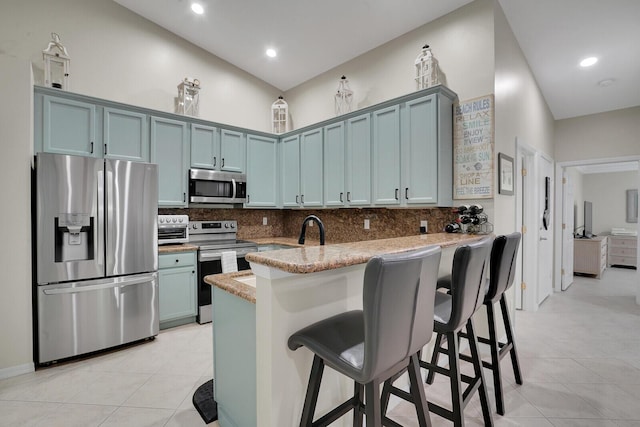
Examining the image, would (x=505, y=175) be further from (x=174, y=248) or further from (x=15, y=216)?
(x=15, y=216)

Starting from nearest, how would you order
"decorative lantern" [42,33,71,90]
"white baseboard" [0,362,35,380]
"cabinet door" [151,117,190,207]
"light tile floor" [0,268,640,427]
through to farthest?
"light tile floor" [0,268,640,427] → "white baseboard" [0,362,35,380] → "decorative lantern" [42,33,71,90] → "cabinet door" [151,117,190,207]

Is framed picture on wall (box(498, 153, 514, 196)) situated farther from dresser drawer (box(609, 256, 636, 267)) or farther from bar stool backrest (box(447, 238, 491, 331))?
dresser drawer (box(609, 256, 636, 267))

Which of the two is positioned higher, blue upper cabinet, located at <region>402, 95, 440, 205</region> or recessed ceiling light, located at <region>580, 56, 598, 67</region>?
recessed ceiling light, located at <region>580, 56, 598, 67</region>

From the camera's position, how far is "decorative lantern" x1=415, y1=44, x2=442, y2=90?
293cm

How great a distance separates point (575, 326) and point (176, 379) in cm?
427

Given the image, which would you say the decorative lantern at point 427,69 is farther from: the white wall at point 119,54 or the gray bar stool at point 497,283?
the white wall at point 119,54

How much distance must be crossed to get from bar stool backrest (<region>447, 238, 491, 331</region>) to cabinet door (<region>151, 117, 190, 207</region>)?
324cm

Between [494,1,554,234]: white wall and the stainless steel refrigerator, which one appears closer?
the stainless steel refrigerator

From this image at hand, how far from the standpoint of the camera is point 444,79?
9.83 feet

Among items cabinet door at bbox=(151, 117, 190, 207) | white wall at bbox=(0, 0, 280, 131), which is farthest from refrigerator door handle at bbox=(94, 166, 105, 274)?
white wall at bbox=(0, 0, 280, 131)

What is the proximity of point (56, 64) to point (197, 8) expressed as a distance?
1.58 meters

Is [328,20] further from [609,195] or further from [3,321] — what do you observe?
[609,195]

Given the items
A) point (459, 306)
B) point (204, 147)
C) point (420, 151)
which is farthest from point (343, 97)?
point (459, 306)

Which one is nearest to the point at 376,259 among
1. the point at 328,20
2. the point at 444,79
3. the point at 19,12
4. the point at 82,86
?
the point at 444,79
